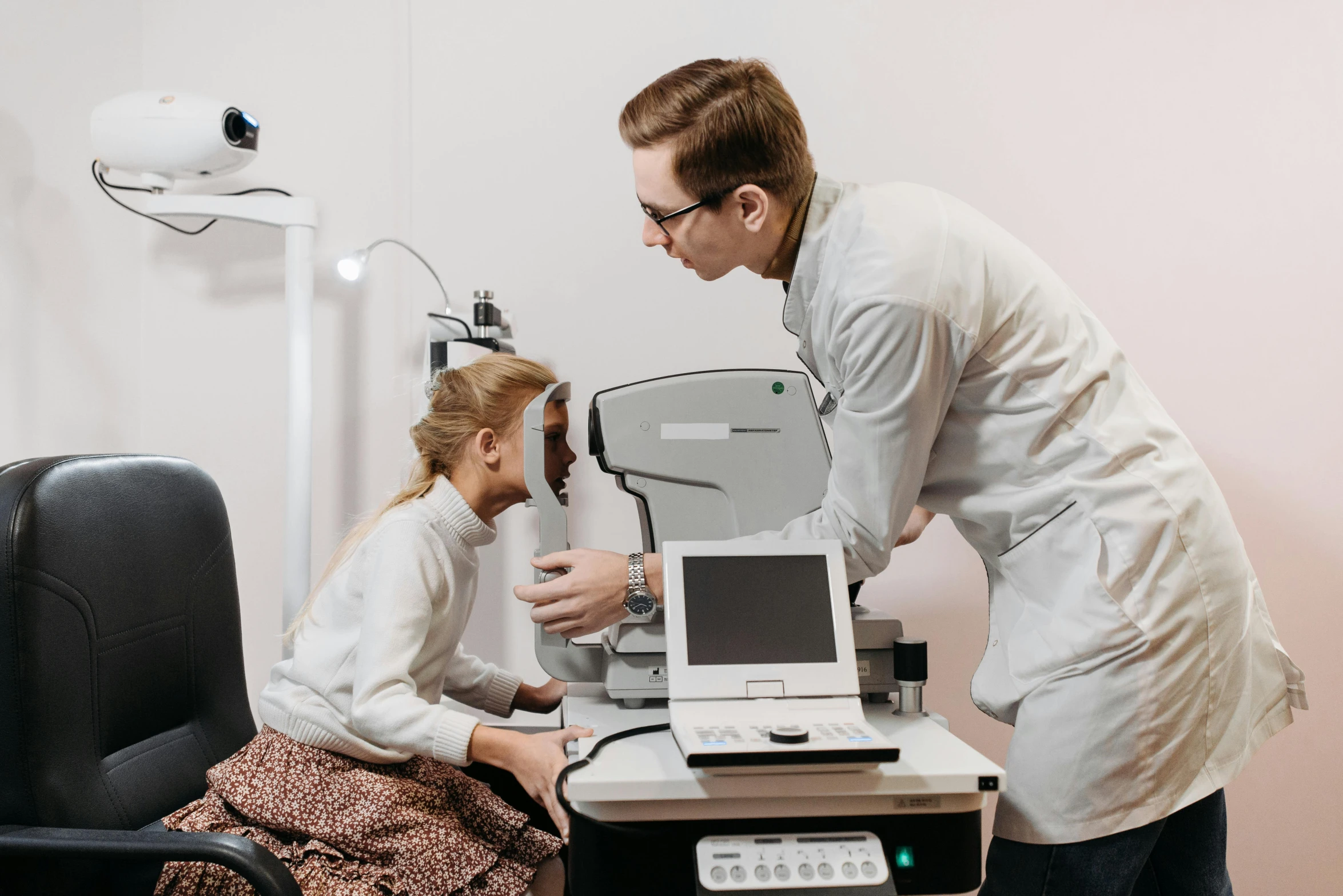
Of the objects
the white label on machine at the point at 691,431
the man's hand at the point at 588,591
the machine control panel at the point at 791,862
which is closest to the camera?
the machine control panel at the point at 791,862

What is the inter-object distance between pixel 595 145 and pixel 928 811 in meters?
1.57

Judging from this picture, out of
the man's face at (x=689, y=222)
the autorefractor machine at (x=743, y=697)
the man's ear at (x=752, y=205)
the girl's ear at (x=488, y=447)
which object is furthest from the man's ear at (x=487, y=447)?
the man's ear at (x=752, y=205)

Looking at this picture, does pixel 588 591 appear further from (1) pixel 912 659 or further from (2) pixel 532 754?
(1) pixel 912 659

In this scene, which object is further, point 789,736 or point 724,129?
point 724,129

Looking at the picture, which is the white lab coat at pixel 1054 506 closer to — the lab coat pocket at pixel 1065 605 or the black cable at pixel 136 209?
the lab coat pocket at pixel 1065 605

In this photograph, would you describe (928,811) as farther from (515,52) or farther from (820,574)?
(515,52)

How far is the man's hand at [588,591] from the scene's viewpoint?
108cm

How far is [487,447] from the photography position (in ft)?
4.57

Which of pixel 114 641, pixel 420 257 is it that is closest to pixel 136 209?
pixel 420 257

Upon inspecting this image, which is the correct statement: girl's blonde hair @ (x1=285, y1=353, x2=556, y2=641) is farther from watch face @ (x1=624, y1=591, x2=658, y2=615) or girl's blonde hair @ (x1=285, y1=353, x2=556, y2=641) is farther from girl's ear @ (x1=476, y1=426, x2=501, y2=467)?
watch face @ (x1=624, y1=591, x2=658, y2=615)

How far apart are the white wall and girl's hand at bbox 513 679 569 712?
1.50 ft

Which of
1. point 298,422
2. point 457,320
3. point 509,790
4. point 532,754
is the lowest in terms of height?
point 509,790

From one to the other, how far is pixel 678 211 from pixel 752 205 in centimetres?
9

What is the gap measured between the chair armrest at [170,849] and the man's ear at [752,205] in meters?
0.90
